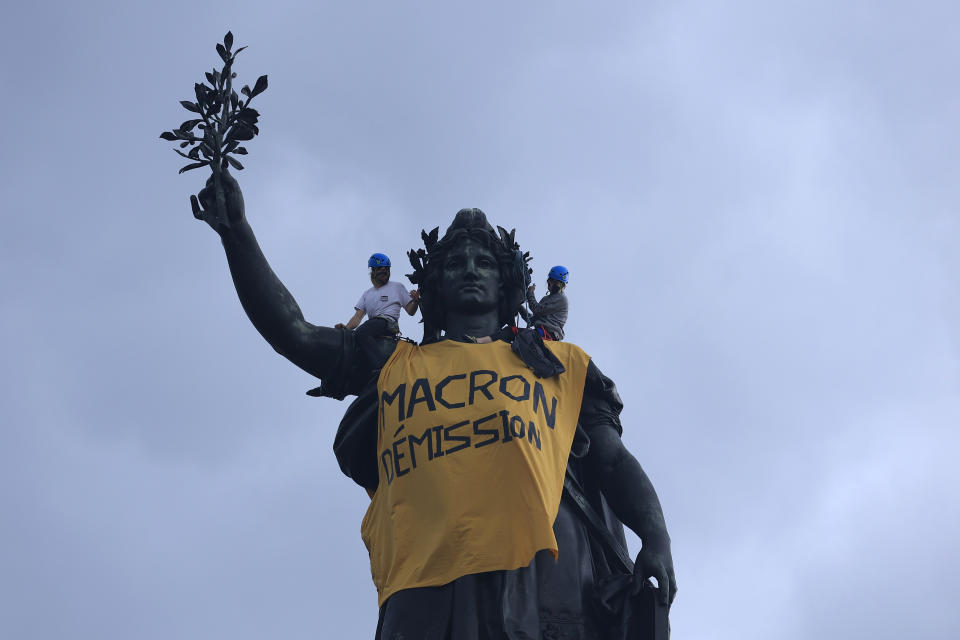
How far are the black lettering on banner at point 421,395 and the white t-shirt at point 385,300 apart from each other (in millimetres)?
2211

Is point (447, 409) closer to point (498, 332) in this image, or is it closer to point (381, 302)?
point (498, 332)

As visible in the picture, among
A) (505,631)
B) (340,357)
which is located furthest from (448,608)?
(340,357)

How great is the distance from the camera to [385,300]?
53.4 feet

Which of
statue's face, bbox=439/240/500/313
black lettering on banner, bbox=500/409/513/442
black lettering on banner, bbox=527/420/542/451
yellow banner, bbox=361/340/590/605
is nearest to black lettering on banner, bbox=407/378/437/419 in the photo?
yellow banner, bbox=361/340/590/605

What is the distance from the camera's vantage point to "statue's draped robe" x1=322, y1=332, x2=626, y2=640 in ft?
41.5

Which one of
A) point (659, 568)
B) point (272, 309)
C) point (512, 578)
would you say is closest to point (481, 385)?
point (512, 578)

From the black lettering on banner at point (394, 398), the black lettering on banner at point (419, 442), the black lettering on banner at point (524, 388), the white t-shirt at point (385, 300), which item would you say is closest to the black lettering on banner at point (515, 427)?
the black lettering on banner at point (524, 388)

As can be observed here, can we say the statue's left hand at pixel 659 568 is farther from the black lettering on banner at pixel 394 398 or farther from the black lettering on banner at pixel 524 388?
the black lettering on banner at pixel 394 398

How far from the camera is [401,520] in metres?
13.2

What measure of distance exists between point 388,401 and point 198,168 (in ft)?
8.79

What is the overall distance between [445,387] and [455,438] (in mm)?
591

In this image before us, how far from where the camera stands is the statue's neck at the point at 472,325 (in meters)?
14.7

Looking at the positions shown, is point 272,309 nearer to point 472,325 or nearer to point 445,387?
point 445,387

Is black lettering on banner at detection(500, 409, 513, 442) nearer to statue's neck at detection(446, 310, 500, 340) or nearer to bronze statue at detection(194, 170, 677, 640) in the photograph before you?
bronze statue at detection(194, 170, 677, 640)
